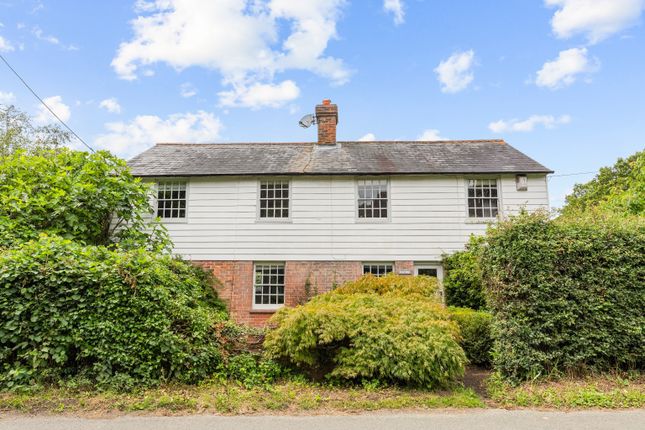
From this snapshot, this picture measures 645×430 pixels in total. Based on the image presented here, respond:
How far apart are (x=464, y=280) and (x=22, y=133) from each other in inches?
985

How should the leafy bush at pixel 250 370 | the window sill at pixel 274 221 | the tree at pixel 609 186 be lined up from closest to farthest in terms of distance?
the leafy bush at pixel 250 370 < the window sill at pixel 274 221 < the tree at pixel 609 186

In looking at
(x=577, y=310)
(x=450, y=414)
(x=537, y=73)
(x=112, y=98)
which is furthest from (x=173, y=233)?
(x=537, y=73)

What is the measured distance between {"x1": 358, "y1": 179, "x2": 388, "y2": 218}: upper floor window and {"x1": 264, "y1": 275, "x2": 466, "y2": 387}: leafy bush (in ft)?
22.4

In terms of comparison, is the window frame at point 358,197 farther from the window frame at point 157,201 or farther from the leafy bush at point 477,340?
the window frame at point 157,201

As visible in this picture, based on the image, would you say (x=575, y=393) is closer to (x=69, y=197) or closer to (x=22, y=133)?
(x=69, y=197)

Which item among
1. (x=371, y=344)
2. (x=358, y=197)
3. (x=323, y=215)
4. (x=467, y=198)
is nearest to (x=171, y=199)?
(x=323, y=215)

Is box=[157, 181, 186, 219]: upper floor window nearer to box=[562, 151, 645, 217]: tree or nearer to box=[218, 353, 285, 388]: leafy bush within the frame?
box=[218, 353, 285, 388]: leafy bush

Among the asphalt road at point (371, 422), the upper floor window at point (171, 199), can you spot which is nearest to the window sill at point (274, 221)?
the upper floor window at point (171, 199)

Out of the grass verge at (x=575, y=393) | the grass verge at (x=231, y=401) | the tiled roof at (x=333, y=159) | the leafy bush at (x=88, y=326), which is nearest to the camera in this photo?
the grass verge at (x=231, y=401)

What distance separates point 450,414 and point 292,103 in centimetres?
1320

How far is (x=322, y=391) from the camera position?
17.7ft

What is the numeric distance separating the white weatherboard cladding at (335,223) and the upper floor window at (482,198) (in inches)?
9.1

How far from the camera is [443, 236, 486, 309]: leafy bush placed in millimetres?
10797

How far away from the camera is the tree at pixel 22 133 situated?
67.3 ft
